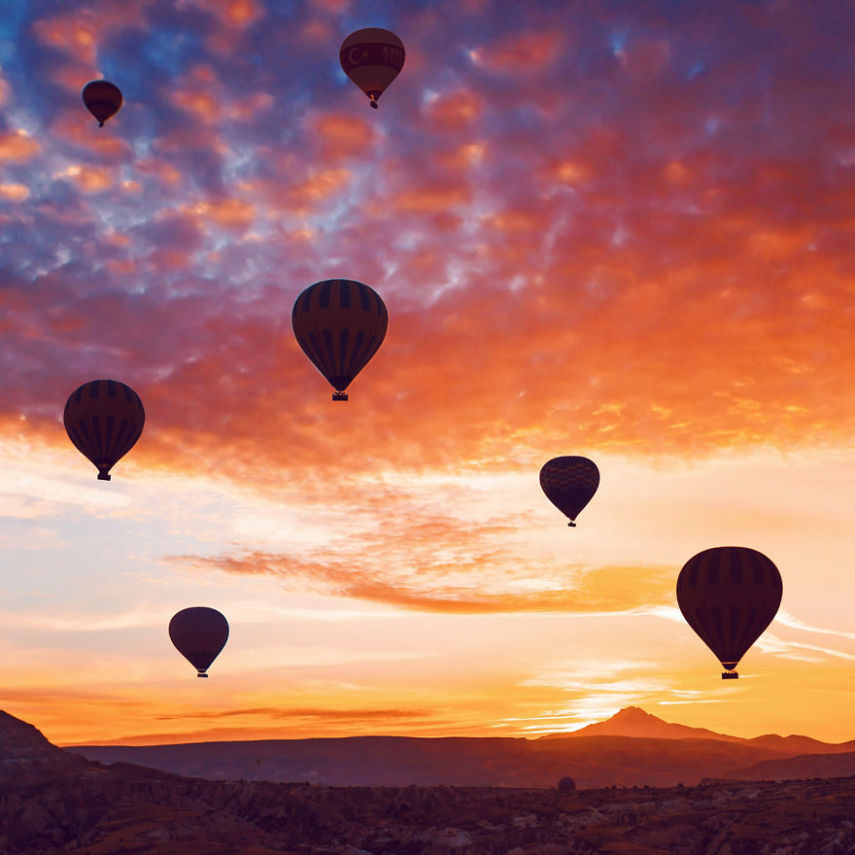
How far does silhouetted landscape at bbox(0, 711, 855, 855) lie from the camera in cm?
11431

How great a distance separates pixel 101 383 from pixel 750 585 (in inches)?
2513

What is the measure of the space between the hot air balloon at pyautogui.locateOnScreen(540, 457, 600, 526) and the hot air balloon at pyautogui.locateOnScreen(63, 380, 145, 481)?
4270cm

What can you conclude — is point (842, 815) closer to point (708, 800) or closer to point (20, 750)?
point (708, 800)

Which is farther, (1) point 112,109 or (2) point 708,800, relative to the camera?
(2) point 708,800

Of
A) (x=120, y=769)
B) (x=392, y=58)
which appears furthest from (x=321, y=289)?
(x=120, y=769)

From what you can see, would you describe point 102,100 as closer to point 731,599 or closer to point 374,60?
point 374,60

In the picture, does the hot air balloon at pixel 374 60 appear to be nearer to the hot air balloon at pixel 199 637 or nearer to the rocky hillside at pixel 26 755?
the hot air balloon at pixel 199 637

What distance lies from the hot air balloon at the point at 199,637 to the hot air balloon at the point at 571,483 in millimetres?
46771

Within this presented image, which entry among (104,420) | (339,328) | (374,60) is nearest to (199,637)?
(104,420)

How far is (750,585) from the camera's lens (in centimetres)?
9981

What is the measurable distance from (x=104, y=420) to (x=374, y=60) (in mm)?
42587

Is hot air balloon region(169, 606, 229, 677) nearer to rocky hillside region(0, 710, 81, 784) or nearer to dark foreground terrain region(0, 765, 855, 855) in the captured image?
dark foreground terrain region(0, 765, 855, 855)

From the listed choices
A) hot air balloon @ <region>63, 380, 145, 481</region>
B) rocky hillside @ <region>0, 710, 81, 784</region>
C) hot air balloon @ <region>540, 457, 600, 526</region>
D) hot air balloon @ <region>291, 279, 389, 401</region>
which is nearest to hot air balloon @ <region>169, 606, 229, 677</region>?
rocky hillside @ <region>0, 710, 81, 784</region>

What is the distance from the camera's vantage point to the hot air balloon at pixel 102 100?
356 ft
